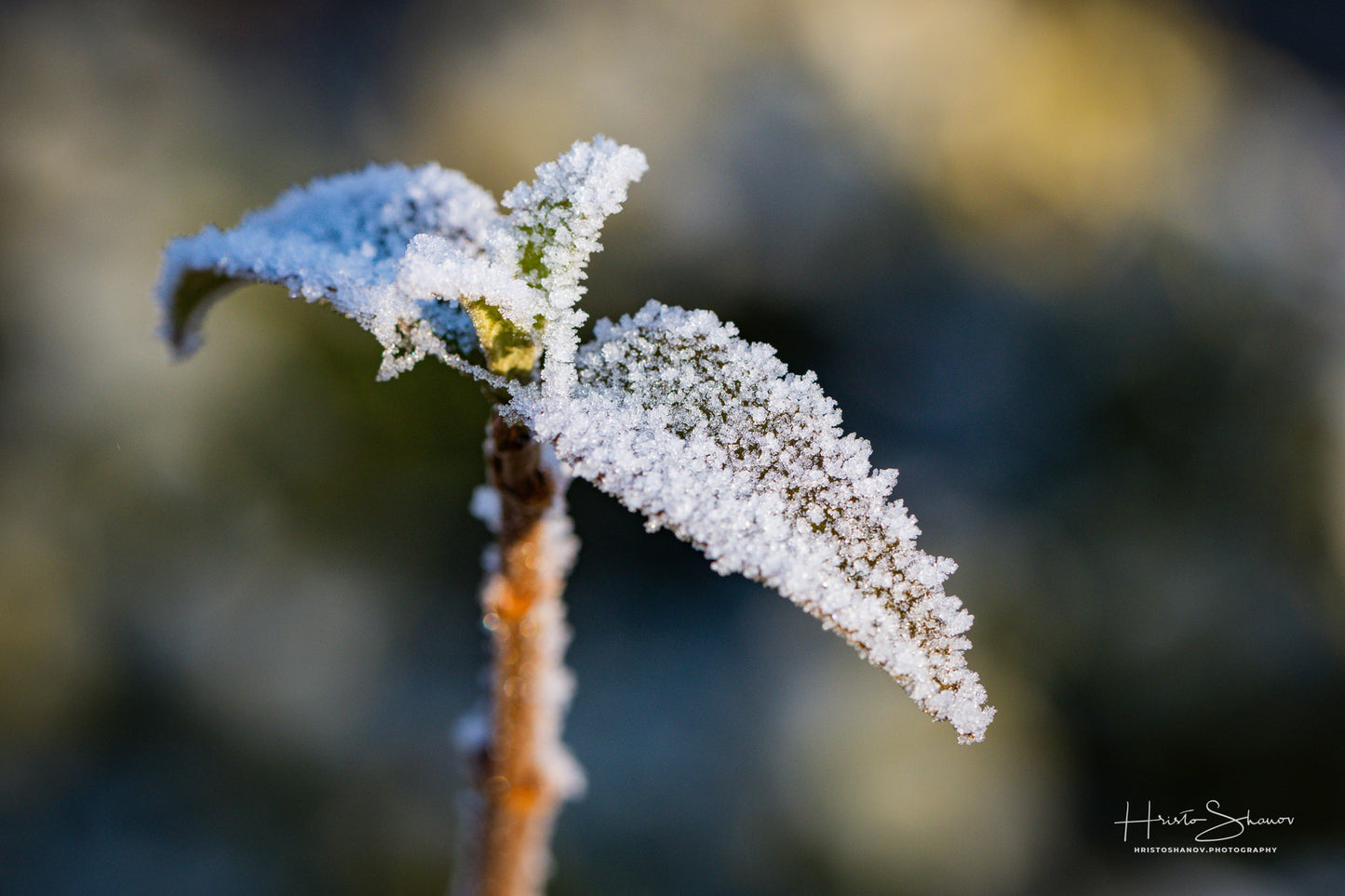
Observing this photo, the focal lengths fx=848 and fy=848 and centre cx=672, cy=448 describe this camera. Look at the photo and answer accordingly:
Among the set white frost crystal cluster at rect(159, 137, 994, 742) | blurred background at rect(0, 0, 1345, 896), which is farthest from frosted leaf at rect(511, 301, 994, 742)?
blurred background at rect(0, 0, 1345, 896)

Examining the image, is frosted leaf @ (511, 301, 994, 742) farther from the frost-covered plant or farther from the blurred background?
the blurred background

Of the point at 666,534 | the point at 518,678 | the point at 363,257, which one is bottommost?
the point at 518,678

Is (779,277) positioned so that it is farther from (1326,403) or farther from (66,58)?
(66,58)

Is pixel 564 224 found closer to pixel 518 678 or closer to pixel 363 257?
pixel 363 257

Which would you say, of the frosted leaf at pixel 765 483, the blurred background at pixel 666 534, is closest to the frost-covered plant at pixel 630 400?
the frosted leaf at pixel 765 483

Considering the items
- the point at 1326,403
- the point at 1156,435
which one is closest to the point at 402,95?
the point at 1156,435

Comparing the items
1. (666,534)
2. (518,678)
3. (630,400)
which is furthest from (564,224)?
(666,534)
